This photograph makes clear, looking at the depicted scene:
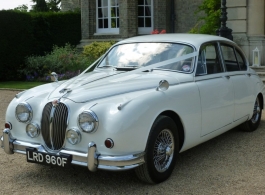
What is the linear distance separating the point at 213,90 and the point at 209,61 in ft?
1.46

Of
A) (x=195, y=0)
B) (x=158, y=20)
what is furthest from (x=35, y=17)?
(x=195, y=0)

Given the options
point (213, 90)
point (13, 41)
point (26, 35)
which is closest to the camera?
point (213, 90)

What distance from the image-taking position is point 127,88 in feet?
15.0

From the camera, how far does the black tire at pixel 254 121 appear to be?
682 centimetres

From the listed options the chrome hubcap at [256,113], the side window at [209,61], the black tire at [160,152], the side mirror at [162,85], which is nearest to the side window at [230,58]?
the side window at [209,61]

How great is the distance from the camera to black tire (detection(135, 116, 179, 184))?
4.23 m

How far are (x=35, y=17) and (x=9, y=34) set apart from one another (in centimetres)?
214

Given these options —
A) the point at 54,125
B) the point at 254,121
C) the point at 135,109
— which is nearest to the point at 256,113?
the point at 254,121

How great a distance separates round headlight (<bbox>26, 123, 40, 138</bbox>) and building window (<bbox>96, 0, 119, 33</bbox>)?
51.3ft

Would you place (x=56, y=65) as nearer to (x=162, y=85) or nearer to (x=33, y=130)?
(x=33, y=130)

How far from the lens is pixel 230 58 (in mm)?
6238

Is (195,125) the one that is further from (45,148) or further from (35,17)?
(35,17)

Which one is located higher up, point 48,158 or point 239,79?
point 239,79

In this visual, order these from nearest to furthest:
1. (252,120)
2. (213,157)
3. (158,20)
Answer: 1. (213,157)
2. (252,120)
3. (158,20)
